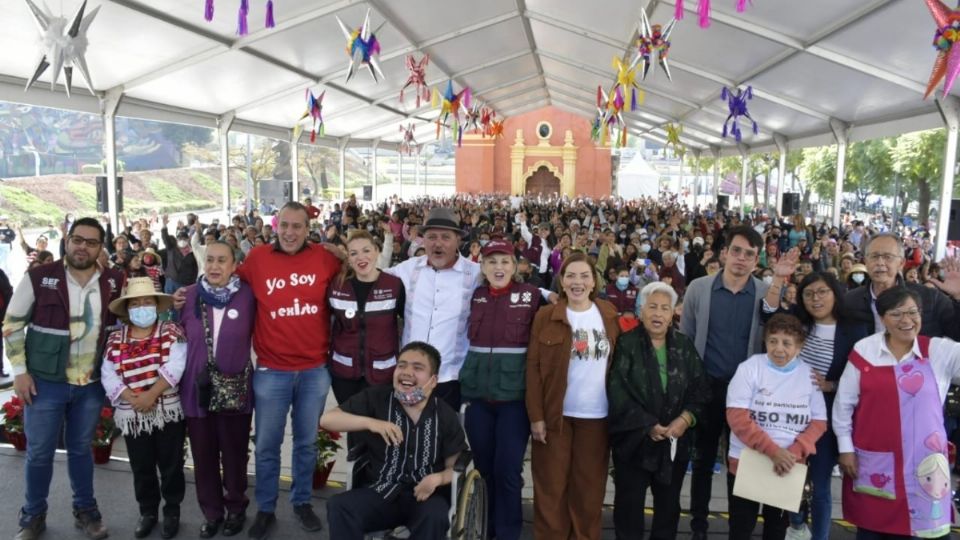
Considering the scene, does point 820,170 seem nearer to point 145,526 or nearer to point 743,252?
point 743,252

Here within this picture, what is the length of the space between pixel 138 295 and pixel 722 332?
9.44 feet

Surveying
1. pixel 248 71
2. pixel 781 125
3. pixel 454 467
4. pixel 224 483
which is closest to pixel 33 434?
pixel 224 483

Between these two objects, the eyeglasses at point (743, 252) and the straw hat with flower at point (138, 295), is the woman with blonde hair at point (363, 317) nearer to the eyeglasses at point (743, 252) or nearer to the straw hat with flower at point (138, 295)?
the straw hat with flower at point (138, 295)

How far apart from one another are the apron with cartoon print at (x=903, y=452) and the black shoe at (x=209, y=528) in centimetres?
302

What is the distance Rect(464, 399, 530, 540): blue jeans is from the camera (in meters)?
3.17

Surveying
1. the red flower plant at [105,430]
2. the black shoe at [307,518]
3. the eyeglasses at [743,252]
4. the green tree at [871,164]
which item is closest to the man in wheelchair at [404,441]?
the black shoe at [307,518]

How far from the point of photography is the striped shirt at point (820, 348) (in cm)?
306

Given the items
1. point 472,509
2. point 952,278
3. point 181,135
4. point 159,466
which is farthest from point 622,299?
point 181,135

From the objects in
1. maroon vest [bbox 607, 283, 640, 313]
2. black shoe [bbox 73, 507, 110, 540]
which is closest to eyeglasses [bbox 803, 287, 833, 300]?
maroon vest [bbox 607, 283, 640, 313]

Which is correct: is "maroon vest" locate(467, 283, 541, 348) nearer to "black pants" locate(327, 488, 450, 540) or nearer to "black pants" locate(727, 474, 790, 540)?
"black pants" locate(327, 488, 450, 540)

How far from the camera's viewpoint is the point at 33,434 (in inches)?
124

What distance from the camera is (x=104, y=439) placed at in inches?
163

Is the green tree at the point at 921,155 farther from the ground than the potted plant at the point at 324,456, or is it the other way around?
the green tree at the point at 921,155

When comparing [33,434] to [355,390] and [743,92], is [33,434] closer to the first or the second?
[355,390]
